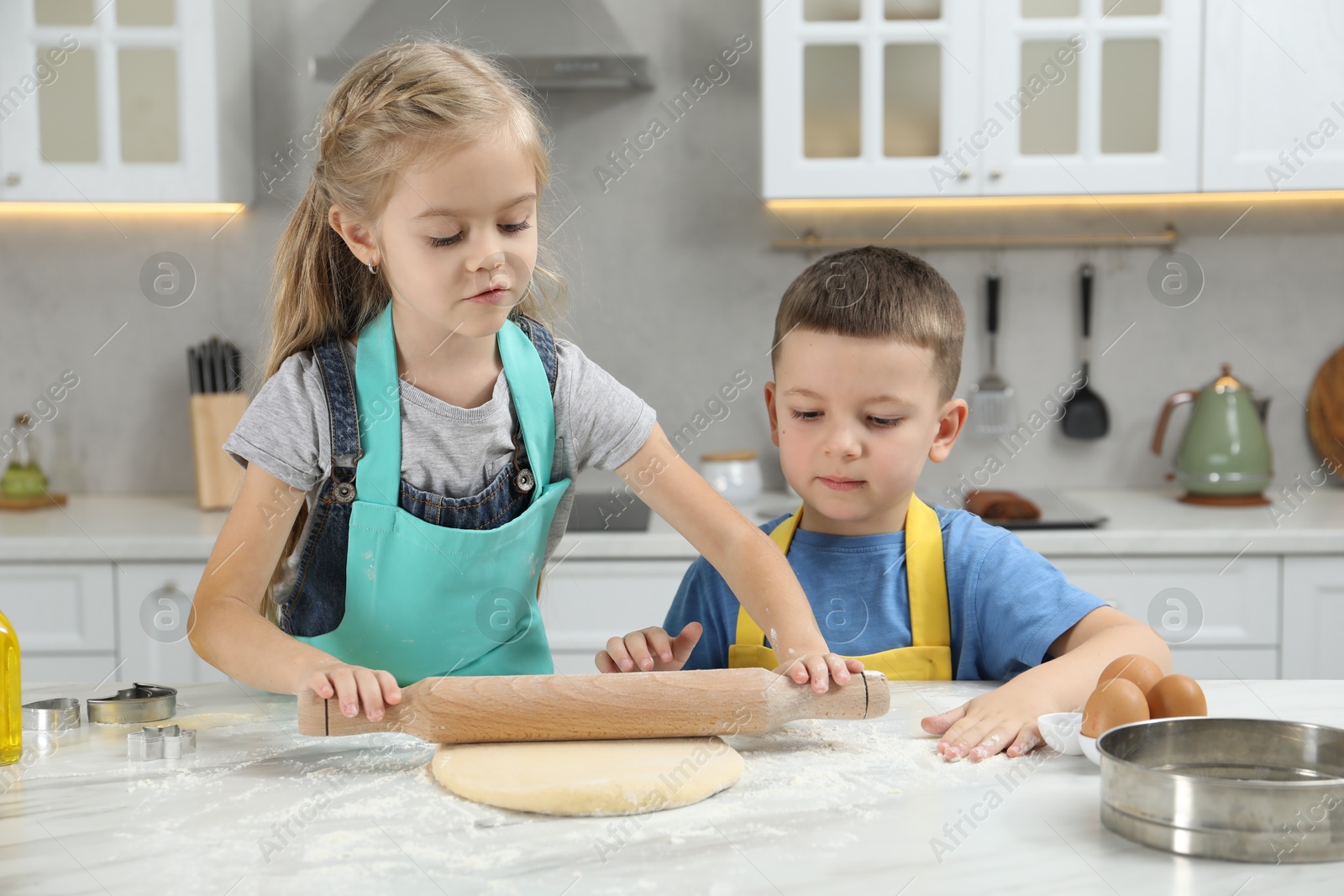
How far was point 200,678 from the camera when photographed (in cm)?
199

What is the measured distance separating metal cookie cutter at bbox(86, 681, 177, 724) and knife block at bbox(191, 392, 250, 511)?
1340 millimetres

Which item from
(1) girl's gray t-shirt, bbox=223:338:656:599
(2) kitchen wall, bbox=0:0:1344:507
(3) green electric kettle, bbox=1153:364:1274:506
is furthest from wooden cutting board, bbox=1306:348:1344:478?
(1) girl's gray t-shirt, bbox=223:338:656:599

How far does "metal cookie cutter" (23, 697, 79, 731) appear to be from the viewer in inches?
33.8

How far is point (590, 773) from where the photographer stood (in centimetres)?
A: 70

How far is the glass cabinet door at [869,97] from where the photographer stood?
81.3 inches

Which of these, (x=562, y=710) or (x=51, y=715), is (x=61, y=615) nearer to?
(x=51, y=715)

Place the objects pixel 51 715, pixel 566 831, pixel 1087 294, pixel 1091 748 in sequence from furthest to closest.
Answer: pixel 1087 294, pixel 51 715, pixel 1091 748, pixel 566 831

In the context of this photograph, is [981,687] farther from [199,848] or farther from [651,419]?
[199,848]

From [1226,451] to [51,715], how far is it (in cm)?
204

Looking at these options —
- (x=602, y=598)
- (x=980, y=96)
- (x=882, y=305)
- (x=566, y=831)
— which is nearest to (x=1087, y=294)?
(x=980, y=96)

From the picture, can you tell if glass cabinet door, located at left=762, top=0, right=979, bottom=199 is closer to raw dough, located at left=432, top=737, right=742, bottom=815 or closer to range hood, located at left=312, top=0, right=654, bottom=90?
range hood, located at left=312, top=0, right=654, bottom=90

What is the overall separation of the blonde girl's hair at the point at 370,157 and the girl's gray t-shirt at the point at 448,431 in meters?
0.05

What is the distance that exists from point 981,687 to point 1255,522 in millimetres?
1274

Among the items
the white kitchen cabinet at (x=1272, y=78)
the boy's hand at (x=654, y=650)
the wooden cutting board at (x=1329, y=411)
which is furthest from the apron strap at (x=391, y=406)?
the wooden cutting board at (x=1329, y=411)
